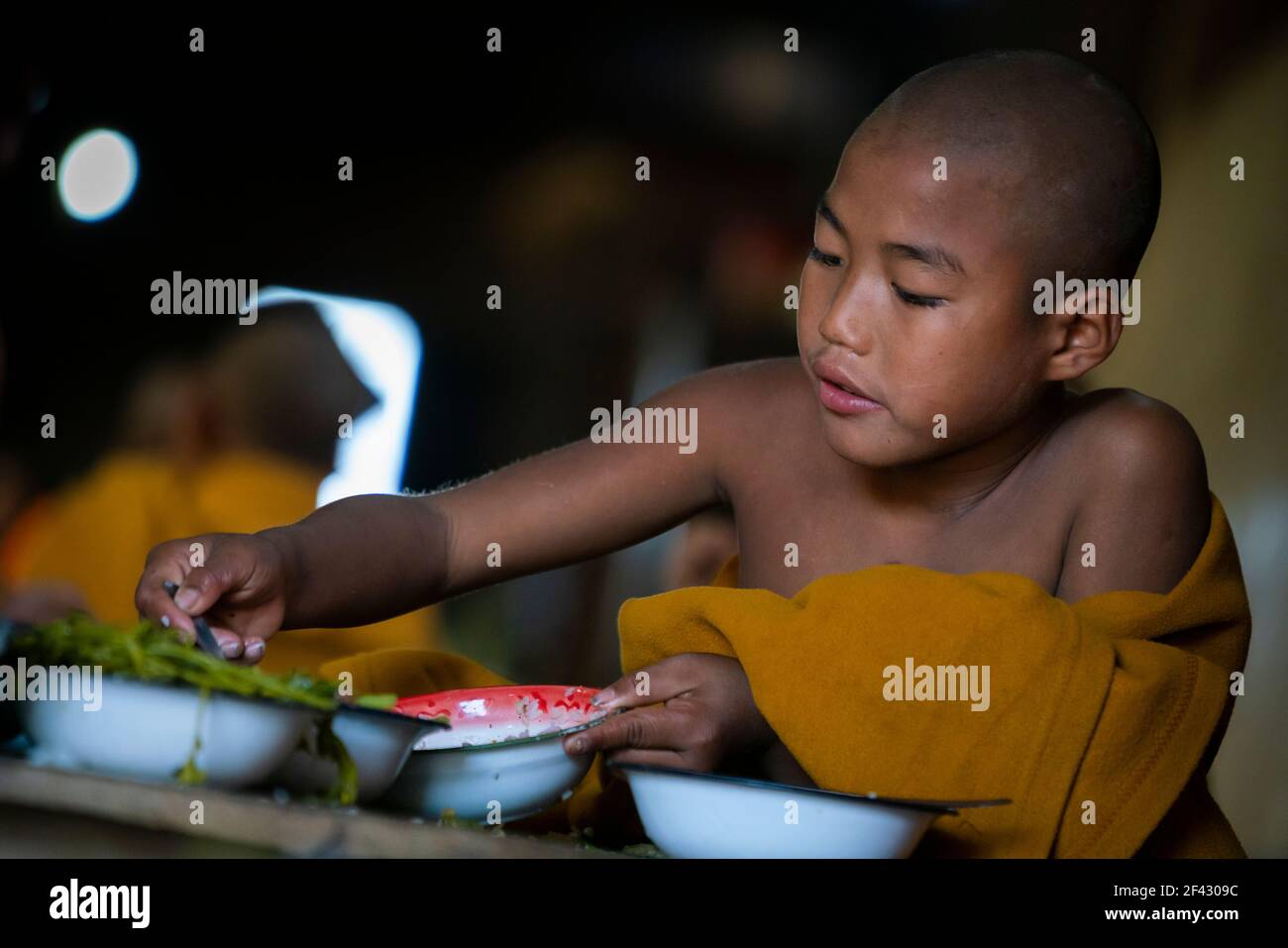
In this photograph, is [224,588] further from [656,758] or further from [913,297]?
[913,297]

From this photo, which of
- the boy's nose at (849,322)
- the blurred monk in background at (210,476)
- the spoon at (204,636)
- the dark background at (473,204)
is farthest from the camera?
the dark background at (473,204)

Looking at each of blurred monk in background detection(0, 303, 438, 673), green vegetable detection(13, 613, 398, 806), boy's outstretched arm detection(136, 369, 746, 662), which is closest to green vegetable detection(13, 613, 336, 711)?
green vegetable detection(13, 613, 398, 806)

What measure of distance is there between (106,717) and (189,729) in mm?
43

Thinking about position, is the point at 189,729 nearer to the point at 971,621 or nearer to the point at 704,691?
the point at 704,691

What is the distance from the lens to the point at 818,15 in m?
3.59

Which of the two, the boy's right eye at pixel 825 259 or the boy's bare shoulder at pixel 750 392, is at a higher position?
the boy's right eye at pixel 825 259

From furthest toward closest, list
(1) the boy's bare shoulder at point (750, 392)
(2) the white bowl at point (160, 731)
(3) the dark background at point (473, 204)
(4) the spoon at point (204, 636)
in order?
(3) the dark background at point (473, 204) → (1) the boy's bare shoulder at point (750, 392) → (4) the spoon at point (204, 636) → (2) the white bowl at point (160, 731)

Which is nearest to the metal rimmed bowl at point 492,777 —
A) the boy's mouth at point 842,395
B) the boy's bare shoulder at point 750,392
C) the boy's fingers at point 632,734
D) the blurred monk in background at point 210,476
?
the boy's fingers at point 632,734

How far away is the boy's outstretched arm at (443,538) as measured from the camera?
907 millimetres

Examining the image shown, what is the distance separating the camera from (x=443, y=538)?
117 centimetres

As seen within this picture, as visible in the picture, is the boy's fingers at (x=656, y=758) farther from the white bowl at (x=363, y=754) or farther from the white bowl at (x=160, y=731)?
the white bowl at (x=160, y=731)

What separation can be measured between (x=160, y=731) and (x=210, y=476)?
8.73 feet

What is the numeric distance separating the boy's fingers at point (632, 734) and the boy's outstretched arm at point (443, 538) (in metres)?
0.24
